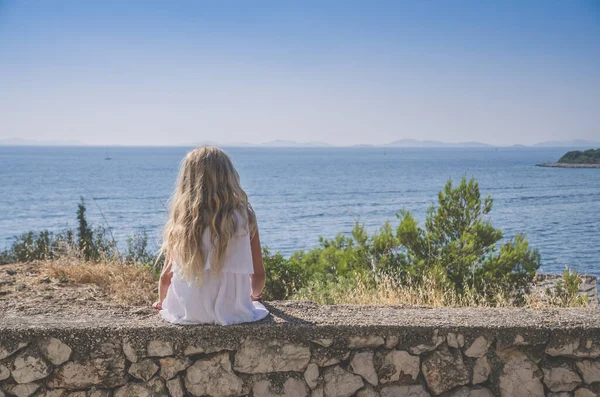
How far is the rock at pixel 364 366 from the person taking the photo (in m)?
3.52

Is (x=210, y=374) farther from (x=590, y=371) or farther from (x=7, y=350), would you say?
(x=590, y=371)

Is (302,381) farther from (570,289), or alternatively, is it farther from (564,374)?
(570,289)

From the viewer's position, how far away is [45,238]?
12.6m

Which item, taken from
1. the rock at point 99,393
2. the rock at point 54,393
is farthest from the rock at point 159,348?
the rock at point 54,393

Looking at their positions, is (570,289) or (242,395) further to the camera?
(570,289)

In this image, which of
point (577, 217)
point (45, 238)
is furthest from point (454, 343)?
point (577, 217)

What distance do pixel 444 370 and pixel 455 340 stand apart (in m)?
0.19

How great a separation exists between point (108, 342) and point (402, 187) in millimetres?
61224

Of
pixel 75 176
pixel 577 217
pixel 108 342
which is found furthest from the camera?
pixel 75 176

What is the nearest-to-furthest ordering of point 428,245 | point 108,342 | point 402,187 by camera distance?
point 108,342 → point 428,245 → point 402,187

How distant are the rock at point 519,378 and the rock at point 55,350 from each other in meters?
2.59

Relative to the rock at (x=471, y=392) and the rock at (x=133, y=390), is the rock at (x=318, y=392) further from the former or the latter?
the rock at (x=133, y=390)

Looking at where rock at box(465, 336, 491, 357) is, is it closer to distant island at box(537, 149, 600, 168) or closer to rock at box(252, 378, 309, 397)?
rock at box(252, 378, 309, 397)

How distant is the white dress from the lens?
11.5 ft
